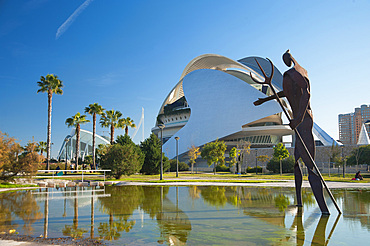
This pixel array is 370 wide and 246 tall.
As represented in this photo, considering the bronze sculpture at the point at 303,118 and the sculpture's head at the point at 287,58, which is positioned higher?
the sculpture's head at the point at 287,58

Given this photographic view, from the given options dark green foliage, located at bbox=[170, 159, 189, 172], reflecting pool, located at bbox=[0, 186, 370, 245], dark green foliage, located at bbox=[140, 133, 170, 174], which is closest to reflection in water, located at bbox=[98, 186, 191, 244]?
reflecting pool, located at bbox=[0, 186, 370, 245]

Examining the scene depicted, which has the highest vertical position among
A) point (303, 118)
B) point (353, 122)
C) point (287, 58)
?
point (353, 122)

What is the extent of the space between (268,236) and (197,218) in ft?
7.80

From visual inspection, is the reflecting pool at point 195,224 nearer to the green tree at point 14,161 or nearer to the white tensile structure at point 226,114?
the green tree at point 14,161

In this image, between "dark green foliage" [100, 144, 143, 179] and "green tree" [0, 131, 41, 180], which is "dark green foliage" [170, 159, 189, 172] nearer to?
"dark green foliage" [100, 144, 143, 179]

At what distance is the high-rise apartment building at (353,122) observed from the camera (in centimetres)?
15086

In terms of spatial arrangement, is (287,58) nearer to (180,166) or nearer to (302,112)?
(302,112)

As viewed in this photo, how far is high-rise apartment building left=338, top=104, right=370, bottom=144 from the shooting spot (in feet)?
495

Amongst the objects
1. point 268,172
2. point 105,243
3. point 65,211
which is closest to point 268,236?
point 105,243

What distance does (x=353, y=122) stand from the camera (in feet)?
502

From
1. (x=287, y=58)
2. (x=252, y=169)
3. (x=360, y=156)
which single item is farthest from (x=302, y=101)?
(x=252, y=169)

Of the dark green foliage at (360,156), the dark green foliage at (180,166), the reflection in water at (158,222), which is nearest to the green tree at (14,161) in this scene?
the reflection in water at (158,222)

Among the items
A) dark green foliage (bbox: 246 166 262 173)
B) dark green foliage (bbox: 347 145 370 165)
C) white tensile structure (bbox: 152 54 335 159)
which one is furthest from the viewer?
white tensile structure (bbox: 152 54 335 159)

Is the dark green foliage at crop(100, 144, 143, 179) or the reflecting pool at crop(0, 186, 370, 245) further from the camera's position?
the dark green foliage at crop(100, 144, 143, 179)
